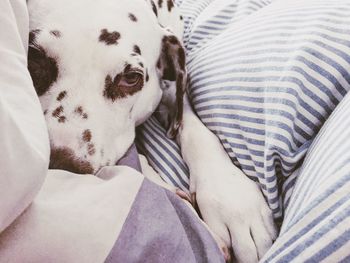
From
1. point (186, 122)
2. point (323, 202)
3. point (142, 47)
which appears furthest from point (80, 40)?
point (323, 202)

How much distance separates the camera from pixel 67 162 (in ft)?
3.11

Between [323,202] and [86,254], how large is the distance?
1.24ft

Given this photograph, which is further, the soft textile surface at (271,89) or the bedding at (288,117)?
the soft textile surface at (271,89)

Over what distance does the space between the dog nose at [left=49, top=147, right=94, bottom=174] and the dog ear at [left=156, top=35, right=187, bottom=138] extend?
0.45m

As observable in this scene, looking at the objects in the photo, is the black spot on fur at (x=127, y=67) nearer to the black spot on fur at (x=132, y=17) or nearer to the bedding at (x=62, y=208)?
the black spot on fur at (x=132, y=17)


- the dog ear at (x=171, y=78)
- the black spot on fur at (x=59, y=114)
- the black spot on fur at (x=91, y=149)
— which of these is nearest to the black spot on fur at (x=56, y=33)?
the black spot on fur at (x=59, y=114)

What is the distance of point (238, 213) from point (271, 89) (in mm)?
309

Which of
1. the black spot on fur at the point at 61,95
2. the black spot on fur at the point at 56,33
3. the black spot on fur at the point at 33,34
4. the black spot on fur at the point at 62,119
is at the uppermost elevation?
the black spot on fur at the point at 56,33

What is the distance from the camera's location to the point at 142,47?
4.39 feet

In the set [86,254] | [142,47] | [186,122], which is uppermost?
[86,254]

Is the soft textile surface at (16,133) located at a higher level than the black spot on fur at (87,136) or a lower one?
higher

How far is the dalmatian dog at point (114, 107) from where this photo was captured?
3.25 feet

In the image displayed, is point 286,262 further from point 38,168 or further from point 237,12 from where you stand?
point 237,12

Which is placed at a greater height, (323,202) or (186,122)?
(323,202)
